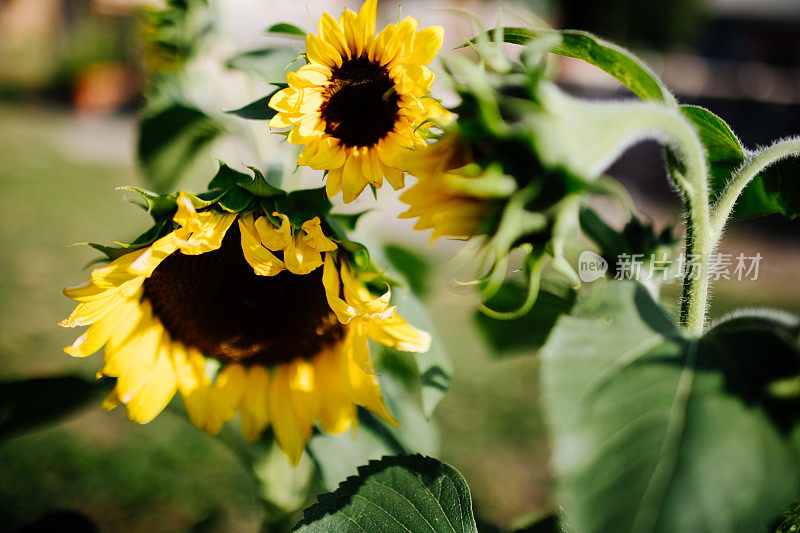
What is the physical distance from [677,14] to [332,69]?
10.2 m

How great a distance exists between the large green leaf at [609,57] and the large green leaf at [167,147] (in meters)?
0.50

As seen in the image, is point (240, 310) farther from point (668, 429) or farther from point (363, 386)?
point (668, 429)

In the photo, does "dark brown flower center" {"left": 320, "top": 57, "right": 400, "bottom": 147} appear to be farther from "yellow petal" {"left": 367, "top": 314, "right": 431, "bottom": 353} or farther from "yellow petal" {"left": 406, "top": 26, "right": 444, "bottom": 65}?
"yellow petal" {"left": 367, "top": 314, "right": 431, "bottom": 353}

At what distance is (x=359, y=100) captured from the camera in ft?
1.71

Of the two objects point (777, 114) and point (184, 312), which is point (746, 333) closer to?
point (184, 312)

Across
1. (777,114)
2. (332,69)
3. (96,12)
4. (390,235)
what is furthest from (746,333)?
(96,12)

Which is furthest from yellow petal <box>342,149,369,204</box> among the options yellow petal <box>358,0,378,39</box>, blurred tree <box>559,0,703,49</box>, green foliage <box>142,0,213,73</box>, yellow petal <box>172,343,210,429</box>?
blurred tree <box>559,0,703,49</box>

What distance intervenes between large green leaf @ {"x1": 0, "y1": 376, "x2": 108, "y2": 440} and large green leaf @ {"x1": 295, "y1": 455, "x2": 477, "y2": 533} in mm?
242

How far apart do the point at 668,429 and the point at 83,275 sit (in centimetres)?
270

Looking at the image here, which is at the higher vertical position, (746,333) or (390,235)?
(746,333)

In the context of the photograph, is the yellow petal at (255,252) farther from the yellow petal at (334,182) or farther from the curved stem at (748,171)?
the curved stem at (748,171)

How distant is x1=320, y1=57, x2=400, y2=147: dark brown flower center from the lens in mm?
485

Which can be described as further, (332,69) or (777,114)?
(777,114)

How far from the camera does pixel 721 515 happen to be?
0.28 metres
